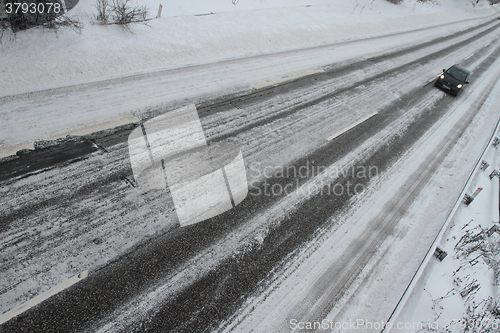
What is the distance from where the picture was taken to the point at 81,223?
471cm

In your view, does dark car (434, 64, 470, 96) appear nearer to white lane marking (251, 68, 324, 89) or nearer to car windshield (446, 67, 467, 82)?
car windshield (446, 67, 467, 82)

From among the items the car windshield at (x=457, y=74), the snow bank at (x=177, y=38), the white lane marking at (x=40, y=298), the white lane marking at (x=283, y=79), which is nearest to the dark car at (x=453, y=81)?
Answer: the car windshield at (x=457, y=74)

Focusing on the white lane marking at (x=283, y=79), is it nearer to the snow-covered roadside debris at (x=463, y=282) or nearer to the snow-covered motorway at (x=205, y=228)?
the snow-covered motorway at (x=205, y=228)

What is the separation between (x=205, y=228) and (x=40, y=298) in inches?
105

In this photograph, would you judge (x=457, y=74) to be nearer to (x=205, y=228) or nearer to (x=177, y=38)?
(x=177, y=38)

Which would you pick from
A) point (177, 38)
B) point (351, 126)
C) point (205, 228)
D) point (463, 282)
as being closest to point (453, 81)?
point (351, 126)

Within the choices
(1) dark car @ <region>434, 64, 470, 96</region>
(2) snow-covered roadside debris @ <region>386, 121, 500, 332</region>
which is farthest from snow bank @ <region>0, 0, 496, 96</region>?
(2) snow-covered roadside debris @ <region>386, 121, 500, 332</region>

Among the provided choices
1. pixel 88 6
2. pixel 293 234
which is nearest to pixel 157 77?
pixel 88 6

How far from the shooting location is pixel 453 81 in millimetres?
12453

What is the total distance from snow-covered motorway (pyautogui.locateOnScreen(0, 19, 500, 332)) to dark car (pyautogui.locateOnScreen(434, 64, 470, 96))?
5381 millimetres

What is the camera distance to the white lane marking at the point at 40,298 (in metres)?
3.53

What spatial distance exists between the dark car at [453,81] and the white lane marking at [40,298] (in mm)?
15928

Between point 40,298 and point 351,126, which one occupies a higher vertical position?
point 351,126

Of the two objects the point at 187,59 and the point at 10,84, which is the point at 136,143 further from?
the point at 187,59
